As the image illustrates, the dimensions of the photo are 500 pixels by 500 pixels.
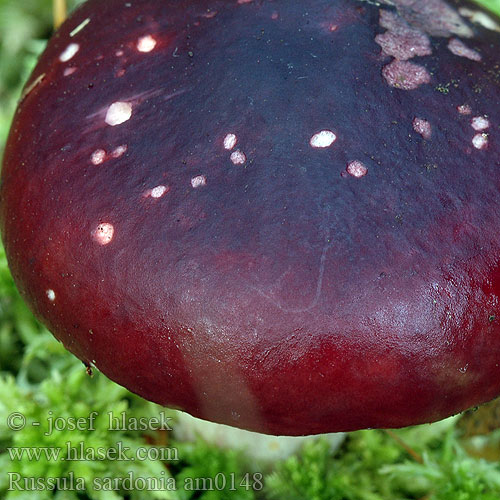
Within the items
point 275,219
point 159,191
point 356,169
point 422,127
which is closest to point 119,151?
point 159,191

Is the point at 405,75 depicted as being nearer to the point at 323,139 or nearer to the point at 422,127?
the point at 422,127

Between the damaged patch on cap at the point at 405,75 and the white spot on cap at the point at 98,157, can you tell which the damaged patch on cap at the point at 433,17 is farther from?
the white spot on cap at the point at 98,157

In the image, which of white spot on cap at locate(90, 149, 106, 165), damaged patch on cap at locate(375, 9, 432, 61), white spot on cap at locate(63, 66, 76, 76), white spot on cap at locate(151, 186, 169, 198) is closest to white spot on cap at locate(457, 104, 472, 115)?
damaged patch on cap at locate(375, 9, 432, 61)

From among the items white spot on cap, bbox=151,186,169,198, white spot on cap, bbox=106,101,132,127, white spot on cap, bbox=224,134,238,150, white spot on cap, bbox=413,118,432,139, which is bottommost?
white spot on cap, bbox=413,118,432,139

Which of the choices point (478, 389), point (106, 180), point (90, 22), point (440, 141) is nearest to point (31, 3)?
point (90, 22)

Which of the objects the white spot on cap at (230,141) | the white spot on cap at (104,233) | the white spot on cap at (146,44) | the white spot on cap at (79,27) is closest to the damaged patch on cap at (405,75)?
the white spot on cap at (230,141)

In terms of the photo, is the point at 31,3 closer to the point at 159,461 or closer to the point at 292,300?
the point at 159,461

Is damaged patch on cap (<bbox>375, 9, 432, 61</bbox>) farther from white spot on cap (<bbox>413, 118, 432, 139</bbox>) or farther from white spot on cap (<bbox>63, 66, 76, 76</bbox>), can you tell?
white spot on cap (<bbox>63, 66, 76, 76</bbox>)
